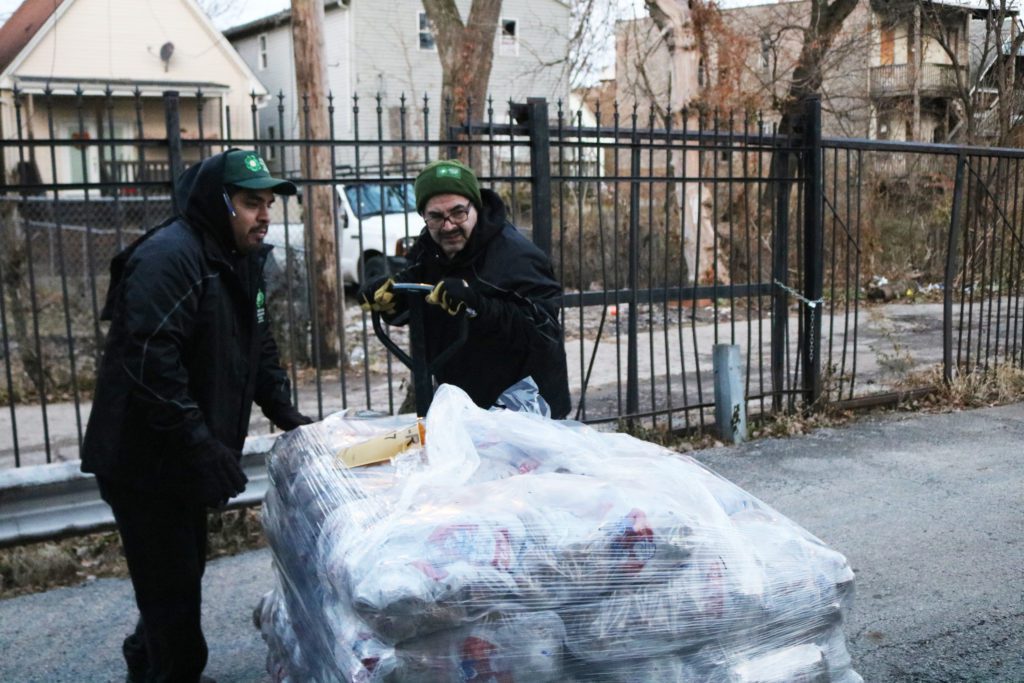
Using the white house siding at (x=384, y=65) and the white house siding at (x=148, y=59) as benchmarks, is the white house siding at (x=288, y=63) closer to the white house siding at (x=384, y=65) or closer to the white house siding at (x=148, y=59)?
the white house siding at (x=384, y=65)

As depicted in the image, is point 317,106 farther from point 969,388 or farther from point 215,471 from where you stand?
point 215,471

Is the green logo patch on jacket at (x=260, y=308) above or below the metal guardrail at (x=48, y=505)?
above

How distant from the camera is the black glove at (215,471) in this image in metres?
2.88

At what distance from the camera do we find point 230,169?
3074 millimetres

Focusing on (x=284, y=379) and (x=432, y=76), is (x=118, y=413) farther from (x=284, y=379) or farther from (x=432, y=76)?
(x=432, y=76)

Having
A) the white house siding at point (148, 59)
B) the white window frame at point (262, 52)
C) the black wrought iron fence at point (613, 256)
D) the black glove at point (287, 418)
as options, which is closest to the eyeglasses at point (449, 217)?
the black glove at point (287, 418)

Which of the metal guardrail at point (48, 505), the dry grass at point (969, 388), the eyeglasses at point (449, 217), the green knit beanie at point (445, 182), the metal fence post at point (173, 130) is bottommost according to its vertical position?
the dry grass at point (969, 388)

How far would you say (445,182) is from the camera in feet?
11.4

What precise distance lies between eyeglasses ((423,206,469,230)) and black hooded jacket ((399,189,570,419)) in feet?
0.25

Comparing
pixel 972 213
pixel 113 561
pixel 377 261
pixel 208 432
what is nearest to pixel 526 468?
pixel 208 432

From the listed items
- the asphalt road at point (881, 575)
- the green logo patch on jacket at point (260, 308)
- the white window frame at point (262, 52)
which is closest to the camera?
the green logo patch on jacket at point (260, 308)

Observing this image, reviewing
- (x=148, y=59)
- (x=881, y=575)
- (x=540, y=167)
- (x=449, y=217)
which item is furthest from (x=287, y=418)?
(x=148, y=59)

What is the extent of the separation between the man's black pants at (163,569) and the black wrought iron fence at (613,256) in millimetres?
1947

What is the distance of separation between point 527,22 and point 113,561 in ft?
92.8
